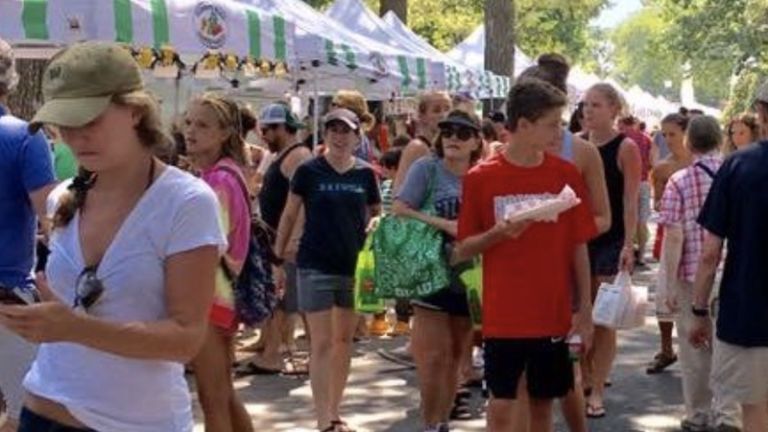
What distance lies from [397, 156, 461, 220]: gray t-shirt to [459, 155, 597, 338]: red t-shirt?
1316mm

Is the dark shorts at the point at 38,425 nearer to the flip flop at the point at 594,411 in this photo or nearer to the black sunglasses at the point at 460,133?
the black sunglasses at the point at 460,133

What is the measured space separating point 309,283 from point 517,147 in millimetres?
1935

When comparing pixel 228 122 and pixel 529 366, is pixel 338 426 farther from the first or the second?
pixel 228 122

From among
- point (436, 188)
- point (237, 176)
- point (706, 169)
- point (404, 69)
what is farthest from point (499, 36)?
point (237, 176)

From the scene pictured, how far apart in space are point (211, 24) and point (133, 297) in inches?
238

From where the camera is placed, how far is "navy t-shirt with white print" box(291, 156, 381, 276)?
685 cm

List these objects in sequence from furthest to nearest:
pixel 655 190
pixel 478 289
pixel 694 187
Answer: pixel 655 190 < pixel 694 187 < pixel 478 289

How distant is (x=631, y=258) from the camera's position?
23.0 ft

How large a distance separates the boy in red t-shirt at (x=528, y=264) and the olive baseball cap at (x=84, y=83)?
2.50 m

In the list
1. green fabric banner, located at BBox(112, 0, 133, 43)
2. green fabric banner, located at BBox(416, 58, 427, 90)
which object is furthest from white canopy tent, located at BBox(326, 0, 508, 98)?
green fabric banner, located at BBox(112, 0, 133, 43)

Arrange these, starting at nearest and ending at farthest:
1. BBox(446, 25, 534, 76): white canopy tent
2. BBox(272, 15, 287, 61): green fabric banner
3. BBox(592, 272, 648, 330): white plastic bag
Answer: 1. BBox(592, 272, 648, 330): white plastic bag
2. BBox(272, 15, 287, 61): green fabric banner
3. BBox(446, 25, 534, 76): white canopy tent

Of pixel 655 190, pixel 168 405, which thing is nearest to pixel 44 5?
pixel 168 405

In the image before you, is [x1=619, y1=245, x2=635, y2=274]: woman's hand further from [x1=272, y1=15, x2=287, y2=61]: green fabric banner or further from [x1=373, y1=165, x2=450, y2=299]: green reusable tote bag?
[x1=272, y1=15, x2=287, y2=61]: green fabric banner

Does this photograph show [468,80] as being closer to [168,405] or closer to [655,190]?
[655,190]
